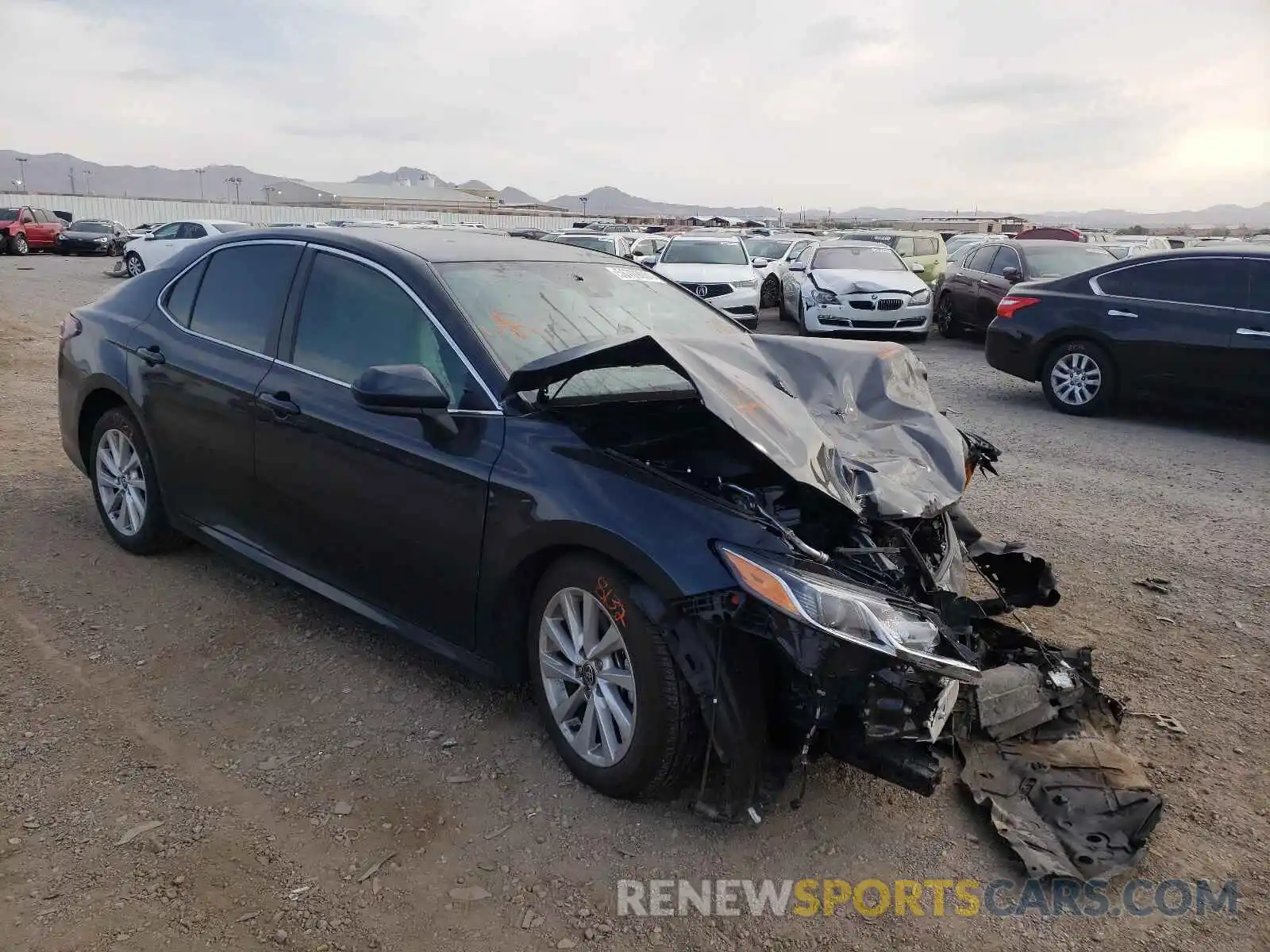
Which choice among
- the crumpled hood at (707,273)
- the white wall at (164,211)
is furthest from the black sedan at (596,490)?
the white wall at (164,211)

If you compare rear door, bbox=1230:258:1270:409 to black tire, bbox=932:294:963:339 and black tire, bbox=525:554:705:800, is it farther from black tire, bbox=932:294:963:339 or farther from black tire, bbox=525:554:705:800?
black tire, bbox=525:554:705:800

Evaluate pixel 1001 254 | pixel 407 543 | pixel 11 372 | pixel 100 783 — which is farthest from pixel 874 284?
pixel 100 783

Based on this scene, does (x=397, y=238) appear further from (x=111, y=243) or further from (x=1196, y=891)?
(x=111, y=243)

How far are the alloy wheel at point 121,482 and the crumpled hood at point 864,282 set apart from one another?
1099 centimetres

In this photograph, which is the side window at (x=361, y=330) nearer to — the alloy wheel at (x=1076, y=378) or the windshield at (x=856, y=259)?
the alloy wheel at (x=1076, y=378)

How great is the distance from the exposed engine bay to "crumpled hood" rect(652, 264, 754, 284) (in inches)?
487

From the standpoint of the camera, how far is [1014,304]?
995cm

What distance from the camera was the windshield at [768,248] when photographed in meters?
23.3

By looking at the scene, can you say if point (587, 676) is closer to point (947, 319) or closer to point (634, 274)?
point (634, 274)

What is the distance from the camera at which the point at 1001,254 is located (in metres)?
14.0

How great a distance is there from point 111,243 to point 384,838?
36.0 metres

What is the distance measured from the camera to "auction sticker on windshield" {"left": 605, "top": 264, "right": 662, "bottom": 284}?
175 inches

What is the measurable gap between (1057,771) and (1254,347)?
668 centimetres

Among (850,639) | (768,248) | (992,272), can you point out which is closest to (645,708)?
(850,639)
